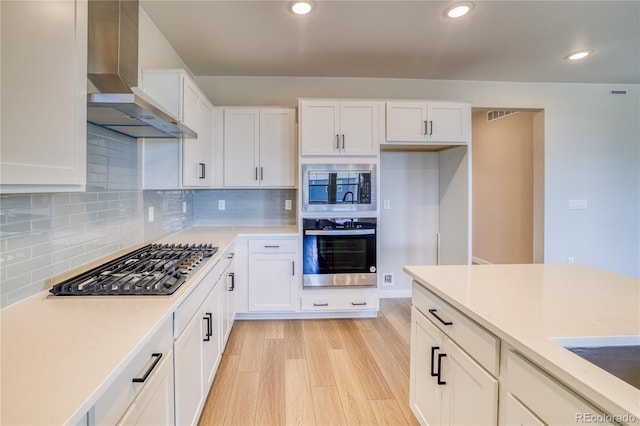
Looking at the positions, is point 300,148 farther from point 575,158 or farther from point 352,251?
point 575,158

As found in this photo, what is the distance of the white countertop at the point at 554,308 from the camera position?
0.70 m

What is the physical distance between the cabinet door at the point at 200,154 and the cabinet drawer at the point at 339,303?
4.91ft

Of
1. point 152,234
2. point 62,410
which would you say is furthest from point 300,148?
point 62,410

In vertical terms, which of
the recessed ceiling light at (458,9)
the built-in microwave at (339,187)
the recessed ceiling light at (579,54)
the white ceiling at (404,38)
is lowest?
the built-in microwave at (339,187)

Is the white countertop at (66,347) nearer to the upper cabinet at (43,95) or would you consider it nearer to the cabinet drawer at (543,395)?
the upper cabinet at (43,95)

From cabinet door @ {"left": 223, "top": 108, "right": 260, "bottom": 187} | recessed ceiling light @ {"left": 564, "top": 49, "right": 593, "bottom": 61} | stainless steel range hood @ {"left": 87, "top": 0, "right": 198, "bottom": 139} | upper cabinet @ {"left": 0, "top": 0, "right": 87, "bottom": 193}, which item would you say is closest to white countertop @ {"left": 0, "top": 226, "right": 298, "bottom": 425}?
upper cabinet @ {"left": 0, "top": 0, "right": 87, "bottom": 193}

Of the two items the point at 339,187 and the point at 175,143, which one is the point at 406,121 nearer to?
the point at 339,187

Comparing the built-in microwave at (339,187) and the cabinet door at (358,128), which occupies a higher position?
the cabinet door at (358,128)

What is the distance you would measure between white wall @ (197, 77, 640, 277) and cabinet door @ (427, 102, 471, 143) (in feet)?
1.89

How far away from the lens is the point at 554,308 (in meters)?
1.10

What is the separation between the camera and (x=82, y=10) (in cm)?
110

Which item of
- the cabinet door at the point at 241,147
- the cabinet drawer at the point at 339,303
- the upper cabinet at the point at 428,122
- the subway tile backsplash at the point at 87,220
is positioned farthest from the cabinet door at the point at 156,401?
the upper cabinet at the point at 428,122

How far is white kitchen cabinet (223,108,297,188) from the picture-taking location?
10.2 feet

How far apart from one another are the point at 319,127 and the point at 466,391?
7.78ft
